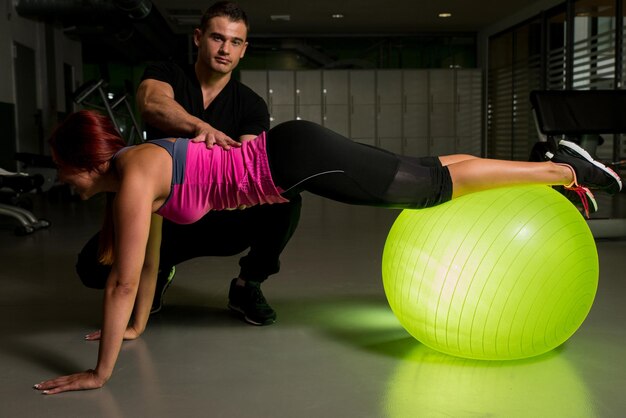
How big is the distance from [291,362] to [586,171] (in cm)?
106

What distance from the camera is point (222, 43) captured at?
7.27ft

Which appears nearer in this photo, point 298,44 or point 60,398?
point 60,398

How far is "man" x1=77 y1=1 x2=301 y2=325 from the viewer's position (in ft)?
7.18

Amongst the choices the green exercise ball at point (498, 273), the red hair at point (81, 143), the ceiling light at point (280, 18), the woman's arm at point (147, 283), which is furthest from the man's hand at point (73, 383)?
the ceiling light at point (280, 18)

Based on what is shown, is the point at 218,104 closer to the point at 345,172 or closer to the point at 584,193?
the point at 345,172

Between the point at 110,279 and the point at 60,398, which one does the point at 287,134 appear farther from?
the point at 60,398

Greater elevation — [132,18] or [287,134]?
[132,18]

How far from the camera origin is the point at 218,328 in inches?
86.8

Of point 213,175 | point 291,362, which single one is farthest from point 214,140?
point 291,362

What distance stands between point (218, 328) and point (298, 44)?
9.88m

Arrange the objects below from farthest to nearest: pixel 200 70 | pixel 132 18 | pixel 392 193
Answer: pixel 132 18
pixel 200 70
pixel 392 193

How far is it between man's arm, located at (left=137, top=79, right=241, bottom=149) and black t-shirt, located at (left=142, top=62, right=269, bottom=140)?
6cm

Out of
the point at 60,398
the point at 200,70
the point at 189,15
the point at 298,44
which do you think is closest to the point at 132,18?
the point at 189,15

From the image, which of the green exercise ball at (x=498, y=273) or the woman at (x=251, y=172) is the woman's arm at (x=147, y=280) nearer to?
the woman at (x=251, y=172)
